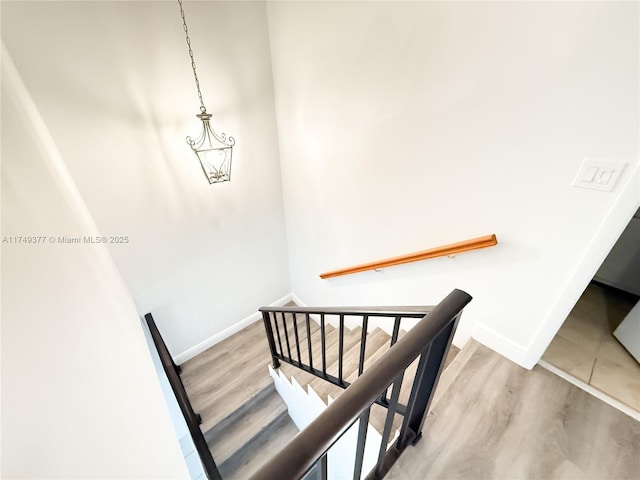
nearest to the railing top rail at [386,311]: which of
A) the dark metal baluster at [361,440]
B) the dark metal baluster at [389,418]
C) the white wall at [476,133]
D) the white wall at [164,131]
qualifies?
the dark metal baluster at [389,418]

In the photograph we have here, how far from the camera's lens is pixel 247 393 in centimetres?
280

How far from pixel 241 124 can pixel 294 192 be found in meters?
0.90

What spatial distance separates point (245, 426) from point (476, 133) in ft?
10.9

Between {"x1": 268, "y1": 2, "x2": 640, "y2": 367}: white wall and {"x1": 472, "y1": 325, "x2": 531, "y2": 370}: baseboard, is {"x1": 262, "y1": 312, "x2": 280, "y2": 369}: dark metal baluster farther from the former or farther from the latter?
{"x1": 472, "y1": 325, "x2": 531, "y2": 370}: baseboard

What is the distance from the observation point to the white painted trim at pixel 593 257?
100 centimetres

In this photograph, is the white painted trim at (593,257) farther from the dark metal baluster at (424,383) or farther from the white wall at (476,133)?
the dark metal baluster at (424,383)

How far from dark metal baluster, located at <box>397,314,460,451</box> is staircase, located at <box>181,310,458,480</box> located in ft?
3.33

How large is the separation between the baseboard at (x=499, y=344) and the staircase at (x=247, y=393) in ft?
2.55

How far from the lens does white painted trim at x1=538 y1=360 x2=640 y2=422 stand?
4.12 ft

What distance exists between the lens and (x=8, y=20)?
148cm

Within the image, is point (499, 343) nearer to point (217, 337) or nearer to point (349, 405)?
point (349, 405)

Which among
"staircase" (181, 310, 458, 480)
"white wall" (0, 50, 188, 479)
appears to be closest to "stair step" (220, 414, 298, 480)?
"staircase" (181, 310, 458, 480)

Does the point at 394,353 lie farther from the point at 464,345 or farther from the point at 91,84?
the point at 91,84

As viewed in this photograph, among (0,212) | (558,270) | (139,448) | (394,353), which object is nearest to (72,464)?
(139,448)
